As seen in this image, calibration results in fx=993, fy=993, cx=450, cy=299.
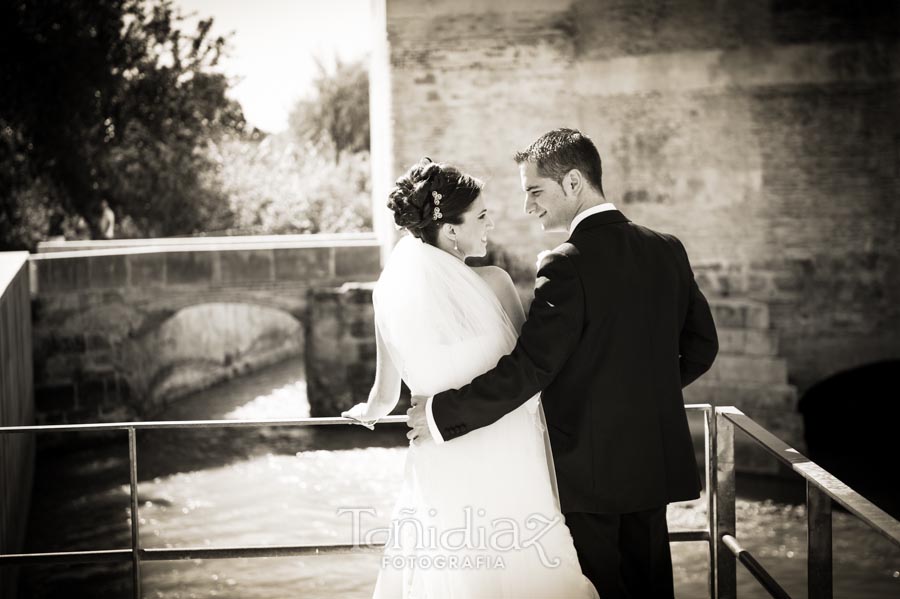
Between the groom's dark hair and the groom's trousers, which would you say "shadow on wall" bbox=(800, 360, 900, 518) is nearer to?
the groom's trousers

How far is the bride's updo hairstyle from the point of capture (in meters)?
2.63

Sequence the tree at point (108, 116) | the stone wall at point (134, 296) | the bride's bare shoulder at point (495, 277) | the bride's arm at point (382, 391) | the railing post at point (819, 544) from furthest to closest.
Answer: the tree at point (108, 116), the stone wall at point (134, 296), the bride's arm at point (382, 391), the bride's bare shoulder at point (495, 277), the railing post at point (819, 544)

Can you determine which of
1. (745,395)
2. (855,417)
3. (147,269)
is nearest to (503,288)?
(745,395)

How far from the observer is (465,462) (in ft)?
8.48

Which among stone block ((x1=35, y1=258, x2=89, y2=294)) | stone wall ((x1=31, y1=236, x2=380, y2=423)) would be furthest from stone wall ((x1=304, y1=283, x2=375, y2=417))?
stone block ((x1=35, y1=258, x2=89, y2=294))

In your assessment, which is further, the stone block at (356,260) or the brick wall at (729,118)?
the stone block at (356,260)

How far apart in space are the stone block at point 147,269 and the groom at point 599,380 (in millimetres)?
11124

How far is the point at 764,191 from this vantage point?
1161cm

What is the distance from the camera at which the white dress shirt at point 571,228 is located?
8.21 ft

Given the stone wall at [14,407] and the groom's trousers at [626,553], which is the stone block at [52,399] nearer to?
the stone wall at [14,407]

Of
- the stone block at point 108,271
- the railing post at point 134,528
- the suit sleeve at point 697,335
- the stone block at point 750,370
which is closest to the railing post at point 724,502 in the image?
the suit sleeve at point 697,335

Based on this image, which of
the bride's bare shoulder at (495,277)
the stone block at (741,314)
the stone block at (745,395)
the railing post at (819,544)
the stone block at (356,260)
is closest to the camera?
the railing post at (819,544)

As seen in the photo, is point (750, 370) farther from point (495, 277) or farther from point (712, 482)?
point (495, 277)

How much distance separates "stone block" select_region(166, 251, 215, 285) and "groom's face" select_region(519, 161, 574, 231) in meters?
11.1
